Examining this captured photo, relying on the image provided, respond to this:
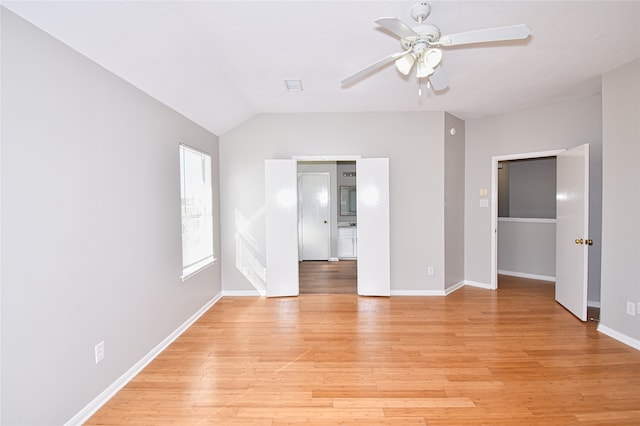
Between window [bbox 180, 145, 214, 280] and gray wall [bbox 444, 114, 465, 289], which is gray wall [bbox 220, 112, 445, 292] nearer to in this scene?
gray wall [bbox 444, 114, 465, 289]

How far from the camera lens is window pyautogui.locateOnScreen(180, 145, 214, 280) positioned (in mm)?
3334

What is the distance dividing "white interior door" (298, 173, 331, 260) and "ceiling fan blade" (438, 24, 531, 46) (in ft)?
16.2

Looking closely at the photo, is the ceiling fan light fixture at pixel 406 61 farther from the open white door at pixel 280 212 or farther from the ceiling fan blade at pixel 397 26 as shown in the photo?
the open white door at pixel 280 212

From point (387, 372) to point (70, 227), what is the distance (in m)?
2.49

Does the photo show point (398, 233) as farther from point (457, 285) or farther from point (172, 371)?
point (172, 371)

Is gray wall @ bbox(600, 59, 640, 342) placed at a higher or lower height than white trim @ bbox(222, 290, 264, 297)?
higher

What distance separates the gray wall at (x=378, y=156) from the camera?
4.21 metres

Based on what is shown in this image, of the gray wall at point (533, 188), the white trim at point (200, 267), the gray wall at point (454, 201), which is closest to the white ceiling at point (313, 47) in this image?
the gray wall at point (454, 201)

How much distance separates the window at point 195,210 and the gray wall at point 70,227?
58 cm

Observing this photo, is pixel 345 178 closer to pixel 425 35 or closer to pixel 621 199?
pixel 621 199

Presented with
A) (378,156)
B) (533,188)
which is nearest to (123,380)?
(378,156)

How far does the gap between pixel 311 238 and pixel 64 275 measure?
519 cm

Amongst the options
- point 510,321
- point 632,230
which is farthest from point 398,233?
point 632,230

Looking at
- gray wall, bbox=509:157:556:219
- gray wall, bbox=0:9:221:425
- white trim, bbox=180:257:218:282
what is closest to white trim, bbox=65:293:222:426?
gray wall, bbox=0:9:221:425
